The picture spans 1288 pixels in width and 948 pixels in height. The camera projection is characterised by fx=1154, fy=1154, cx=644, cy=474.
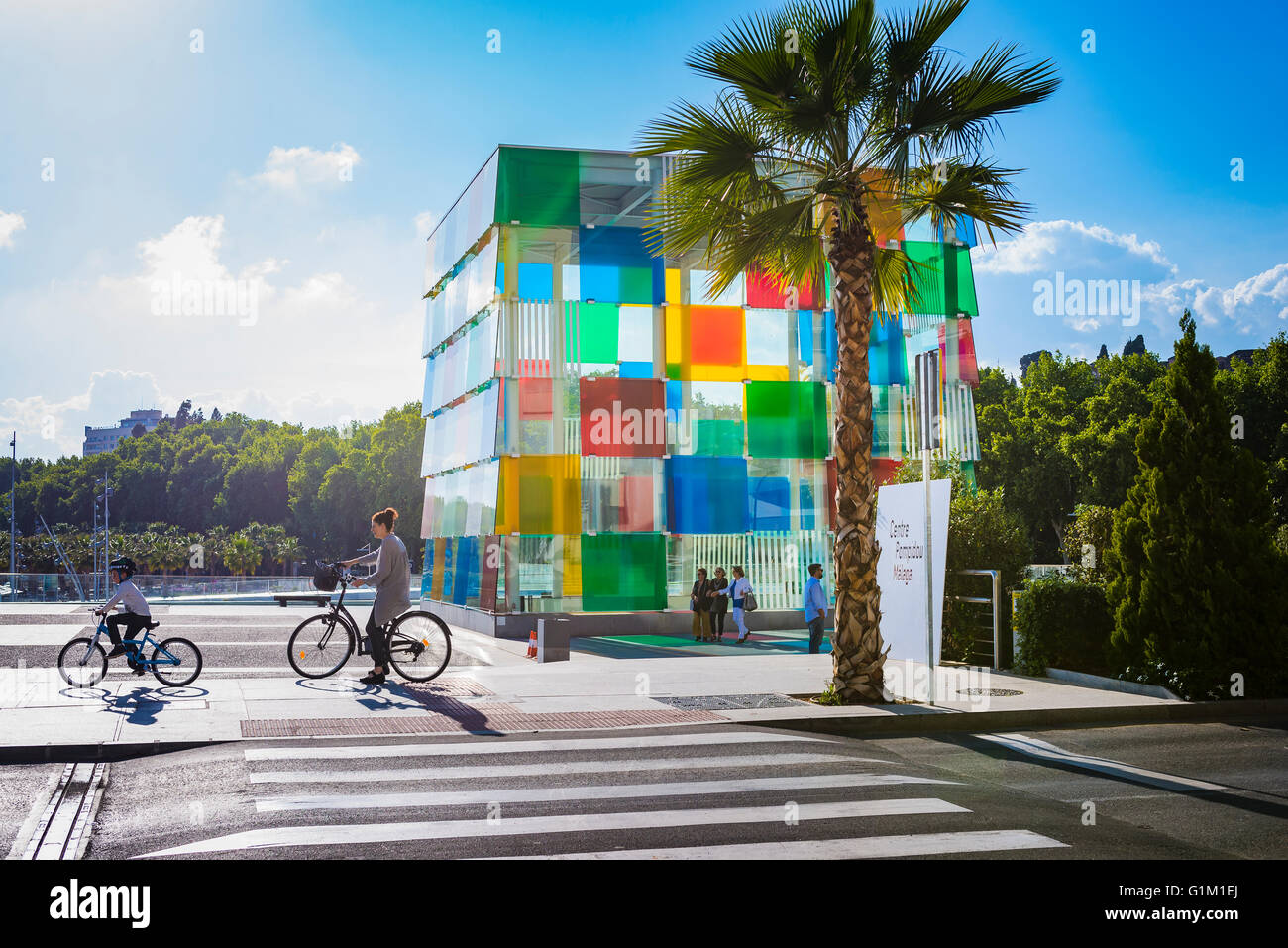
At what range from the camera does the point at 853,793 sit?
27.3 ft

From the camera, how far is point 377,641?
1437cm

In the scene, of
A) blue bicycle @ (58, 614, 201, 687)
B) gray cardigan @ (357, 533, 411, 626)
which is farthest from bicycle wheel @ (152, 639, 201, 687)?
gray cardigan @ (357, 533, 411, 626)

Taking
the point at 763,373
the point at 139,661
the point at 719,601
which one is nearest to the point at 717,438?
the point at 763,373

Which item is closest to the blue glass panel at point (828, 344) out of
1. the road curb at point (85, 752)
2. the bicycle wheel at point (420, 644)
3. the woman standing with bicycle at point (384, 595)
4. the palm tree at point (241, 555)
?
the bicycle wheel at point (420, 644)

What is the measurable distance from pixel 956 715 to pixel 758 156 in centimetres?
681

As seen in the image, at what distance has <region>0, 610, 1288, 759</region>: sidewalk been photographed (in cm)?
1100

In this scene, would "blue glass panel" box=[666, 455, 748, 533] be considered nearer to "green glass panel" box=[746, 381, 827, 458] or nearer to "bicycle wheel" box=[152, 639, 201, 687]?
"green glass panel" box=[746, 381, 827, 458]

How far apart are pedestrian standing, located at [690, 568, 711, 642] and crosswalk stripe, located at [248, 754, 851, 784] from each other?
14079 millimetres

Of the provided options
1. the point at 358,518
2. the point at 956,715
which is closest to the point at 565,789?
the point at 956,715

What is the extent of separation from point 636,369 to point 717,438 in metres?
2.53

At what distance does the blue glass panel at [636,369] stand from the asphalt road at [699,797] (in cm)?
1603

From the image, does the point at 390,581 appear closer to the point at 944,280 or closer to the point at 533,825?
the point at 533,825

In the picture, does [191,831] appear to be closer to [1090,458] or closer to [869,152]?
[869,152]

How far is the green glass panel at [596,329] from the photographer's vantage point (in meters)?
26.3
